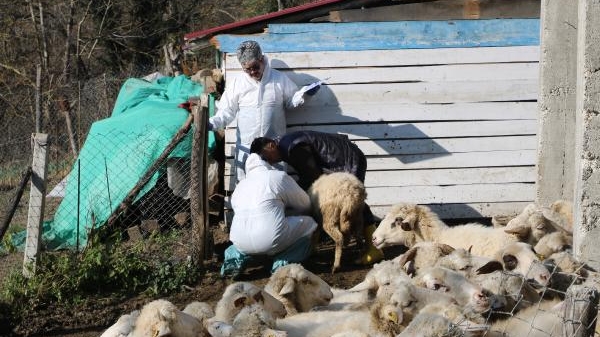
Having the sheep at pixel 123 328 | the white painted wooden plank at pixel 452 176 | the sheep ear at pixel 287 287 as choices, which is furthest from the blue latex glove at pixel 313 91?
the sheep at pixel 123 328

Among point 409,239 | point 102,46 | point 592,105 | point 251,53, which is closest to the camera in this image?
point 592,105

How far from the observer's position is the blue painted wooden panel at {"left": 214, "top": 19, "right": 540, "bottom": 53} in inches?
391

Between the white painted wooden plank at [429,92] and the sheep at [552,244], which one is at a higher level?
the white painted wooden plank at [429,92]

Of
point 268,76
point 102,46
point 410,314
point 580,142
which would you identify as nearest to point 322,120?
point 268,76

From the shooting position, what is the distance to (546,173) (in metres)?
8.55

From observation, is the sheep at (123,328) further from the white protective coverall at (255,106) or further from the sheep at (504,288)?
the white protective coverall at (255,106)

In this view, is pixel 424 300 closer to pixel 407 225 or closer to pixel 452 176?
pixel 407 225

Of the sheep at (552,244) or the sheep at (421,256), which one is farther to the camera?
the sheep at (552,244)

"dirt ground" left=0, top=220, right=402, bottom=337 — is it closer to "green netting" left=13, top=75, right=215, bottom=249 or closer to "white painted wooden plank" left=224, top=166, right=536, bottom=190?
"green netting" left=13, top=75, right=215, bottom=249

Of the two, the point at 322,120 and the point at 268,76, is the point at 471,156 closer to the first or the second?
the point at 322,120

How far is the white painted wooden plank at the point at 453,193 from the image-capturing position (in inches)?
396

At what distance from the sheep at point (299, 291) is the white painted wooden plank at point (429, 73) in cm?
381

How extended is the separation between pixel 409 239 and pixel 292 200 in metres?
1.23

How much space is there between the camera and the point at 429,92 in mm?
10016
